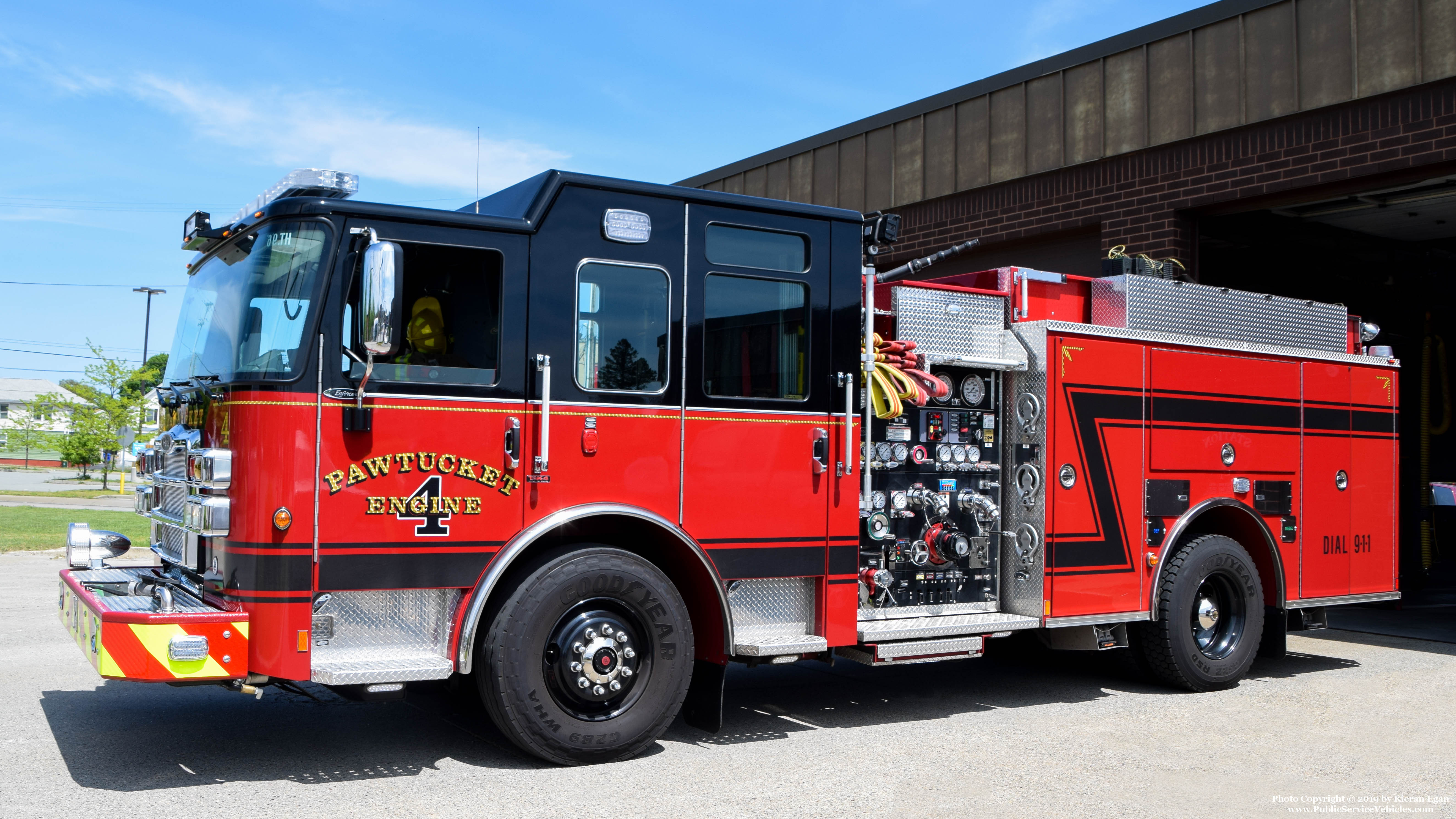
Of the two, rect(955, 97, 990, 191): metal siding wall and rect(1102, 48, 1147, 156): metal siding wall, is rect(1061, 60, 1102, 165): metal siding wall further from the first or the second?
rect(955, 97, 990, 191): metal siding wall

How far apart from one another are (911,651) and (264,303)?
148 inches

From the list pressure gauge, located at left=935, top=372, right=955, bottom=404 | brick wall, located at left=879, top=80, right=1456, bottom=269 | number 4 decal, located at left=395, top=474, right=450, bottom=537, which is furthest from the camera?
brick wall, located at left=879, top=80, right=1456, bottom=269

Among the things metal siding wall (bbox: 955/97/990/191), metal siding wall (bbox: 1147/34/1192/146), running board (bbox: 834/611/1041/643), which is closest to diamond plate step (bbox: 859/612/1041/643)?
running board (bbox: 834/611/1041/643)

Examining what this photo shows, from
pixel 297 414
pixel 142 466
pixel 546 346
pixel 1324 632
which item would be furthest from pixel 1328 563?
pixel 142 466

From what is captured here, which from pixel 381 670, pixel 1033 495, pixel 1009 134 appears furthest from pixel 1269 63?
pixel 381 670

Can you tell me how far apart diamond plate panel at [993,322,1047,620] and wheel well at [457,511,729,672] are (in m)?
2.18

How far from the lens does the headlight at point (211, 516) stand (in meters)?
4.91

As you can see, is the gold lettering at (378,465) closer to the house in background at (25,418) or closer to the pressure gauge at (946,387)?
the pressure gauge at (946,387)

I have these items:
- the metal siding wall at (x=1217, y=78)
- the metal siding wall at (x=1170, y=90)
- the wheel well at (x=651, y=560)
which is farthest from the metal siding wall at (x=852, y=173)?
the wheel well at (x=651, y=560)

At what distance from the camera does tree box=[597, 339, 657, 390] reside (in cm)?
565

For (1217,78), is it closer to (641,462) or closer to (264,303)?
(641,462)

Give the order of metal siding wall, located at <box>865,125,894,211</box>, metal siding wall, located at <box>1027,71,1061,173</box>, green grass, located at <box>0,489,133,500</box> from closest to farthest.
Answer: metal siding wall, located at <box>1027,71,1061,173</box>, metal siding wall, located at <box>865,125,894,211</box>, green grass, located at <box>0,489,133,500</box>

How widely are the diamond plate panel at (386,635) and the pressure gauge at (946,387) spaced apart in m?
3.12

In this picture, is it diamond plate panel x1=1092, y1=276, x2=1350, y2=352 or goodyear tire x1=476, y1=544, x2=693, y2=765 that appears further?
diamond plate panel x1=1092, y1=276, x2=1350, y2=352
